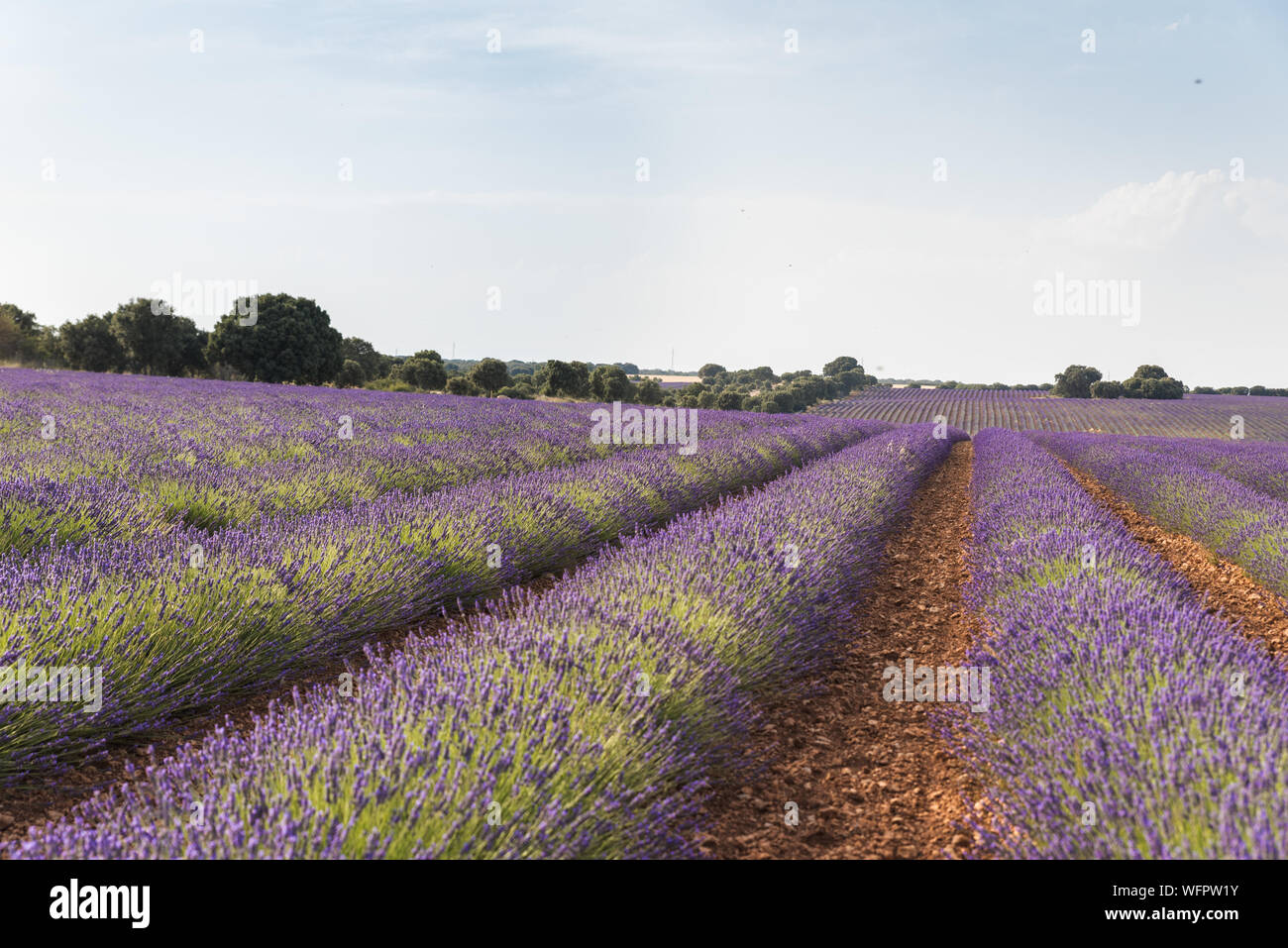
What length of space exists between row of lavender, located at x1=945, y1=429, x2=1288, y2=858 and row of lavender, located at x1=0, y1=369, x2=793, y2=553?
160 inches

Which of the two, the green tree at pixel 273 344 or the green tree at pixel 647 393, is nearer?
the green tree at pixel 273 344

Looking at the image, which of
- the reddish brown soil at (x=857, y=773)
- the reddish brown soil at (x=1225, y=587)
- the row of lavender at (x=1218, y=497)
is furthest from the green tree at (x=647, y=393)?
the reddish brown soil at (x=857, y=773)

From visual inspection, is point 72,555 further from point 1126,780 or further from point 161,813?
point 1126,780

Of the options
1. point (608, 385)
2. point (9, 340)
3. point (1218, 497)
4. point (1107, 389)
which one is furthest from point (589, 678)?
point (1107, 389)

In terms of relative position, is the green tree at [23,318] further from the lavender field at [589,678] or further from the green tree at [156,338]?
the lavender field at [589,678]

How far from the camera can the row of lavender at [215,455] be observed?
3.93m

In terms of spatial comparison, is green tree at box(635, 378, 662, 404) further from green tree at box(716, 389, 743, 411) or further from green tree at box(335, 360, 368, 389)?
green tree at box(335, 360, 368, 389)

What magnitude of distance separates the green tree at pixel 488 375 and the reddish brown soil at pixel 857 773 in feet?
125

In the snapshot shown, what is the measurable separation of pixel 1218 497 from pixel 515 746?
9260 mm

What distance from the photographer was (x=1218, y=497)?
8039 mm

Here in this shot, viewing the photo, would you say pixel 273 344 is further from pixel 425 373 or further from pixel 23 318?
pixel 23 318
